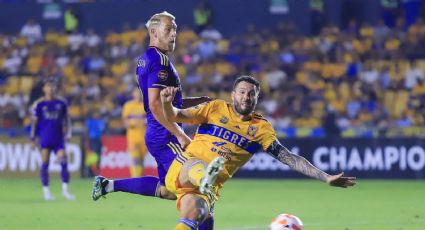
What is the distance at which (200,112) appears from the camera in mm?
7945

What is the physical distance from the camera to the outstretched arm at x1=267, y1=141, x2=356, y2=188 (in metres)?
7.41

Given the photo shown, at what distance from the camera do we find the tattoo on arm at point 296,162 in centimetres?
769

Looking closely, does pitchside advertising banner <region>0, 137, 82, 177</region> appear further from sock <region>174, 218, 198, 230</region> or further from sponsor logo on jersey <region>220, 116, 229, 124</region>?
sock <region>174, 218, 198, 230</region>

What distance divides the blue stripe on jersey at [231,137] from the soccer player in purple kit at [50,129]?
26.5ft

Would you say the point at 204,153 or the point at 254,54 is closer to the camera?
the point at 204,153

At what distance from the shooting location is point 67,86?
25.4 meters

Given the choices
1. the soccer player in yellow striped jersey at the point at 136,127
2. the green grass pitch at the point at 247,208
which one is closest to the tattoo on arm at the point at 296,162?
the green grass pitch at the point at 247,208

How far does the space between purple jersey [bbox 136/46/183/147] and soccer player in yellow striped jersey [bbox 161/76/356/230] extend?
79 cm

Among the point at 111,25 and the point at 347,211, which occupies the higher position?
the point at 111,25

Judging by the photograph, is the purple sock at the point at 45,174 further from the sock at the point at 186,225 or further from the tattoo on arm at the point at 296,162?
the sock at the point at 186,225

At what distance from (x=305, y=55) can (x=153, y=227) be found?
14402 mm

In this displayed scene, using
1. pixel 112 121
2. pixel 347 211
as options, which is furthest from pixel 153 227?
pixel 112 121

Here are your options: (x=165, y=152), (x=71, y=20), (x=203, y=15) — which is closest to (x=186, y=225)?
(x=165, y=152)

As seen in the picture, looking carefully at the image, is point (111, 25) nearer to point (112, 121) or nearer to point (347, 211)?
point (112, 121)
